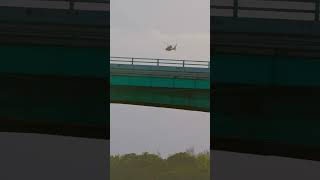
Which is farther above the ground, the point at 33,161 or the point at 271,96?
the point at 271,96

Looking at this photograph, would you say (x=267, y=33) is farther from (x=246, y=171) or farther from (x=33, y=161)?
(x=33, y=161)

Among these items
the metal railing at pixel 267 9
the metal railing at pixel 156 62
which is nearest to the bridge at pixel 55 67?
the metal railing at pixel 156 62

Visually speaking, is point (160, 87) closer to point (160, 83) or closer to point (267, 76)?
point (160, 83)

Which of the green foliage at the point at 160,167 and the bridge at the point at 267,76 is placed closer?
the bridge at the point at 267,76

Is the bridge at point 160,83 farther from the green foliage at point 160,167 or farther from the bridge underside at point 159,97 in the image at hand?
the green foliage at point 160,167

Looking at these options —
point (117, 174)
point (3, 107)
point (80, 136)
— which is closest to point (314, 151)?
point (117, 174)

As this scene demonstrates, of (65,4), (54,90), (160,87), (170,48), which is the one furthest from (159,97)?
(65,4)
